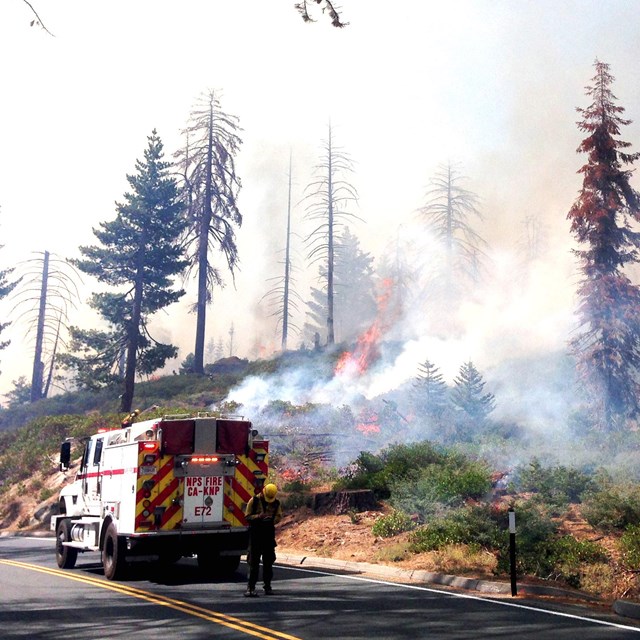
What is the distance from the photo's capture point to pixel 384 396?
40.7 metres

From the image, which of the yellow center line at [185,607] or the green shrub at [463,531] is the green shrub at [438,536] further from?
the yellow center line at [185,607]

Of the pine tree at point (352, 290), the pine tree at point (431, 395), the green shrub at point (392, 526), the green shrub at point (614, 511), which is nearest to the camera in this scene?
the green shrub at point (614, 511)

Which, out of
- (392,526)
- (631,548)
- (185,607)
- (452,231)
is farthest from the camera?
(452,231)

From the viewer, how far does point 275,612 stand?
11.4 m

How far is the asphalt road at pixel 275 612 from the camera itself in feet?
32.5

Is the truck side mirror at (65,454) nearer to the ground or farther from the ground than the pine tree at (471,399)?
nearer to the ground

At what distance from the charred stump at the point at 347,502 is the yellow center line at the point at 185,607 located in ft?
26.3

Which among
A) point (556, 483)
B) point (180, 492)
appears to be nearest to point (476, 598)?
point (180, 492)

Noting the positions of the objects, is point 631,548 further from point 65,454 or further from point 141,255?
point 141,255

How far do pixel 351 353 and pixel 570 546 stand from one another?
3556cm

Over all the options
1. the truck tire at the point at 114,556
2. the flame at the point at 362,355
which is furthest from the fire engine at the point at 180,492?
the flame at the point at 362,355

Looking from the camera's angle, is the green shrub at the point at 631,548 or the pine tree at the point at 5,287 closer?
the green shrub at the point at 631,548

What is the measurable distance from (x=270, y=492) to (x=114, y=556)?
3.91 metres

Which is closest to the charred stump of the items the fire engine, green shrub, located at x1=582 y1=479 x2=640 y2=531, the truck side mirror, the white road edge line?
the white road edge line
